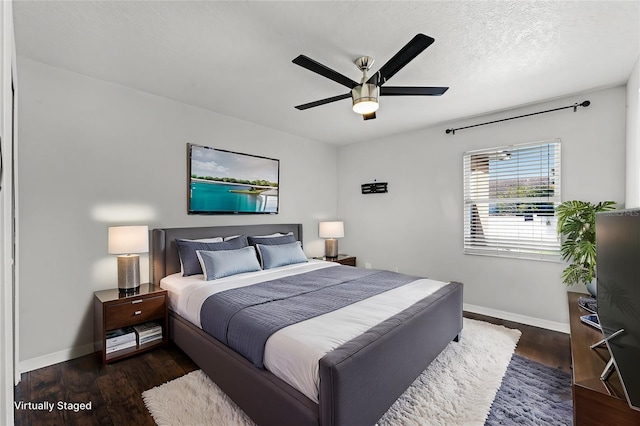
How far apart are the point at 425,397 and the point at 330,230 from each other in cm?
304

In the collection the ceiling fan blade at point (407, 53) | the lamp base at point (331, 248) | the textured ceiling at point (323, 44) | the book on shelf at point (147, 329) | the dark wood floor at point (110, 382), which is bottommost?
the dark wood floor at point (110, 382)

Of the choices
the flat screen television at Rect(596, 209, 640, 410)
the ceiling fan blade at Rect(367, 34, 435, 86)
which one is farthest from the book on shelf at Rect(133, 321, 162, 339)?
the flat screen television at Rect(596, 209, 640, 410)

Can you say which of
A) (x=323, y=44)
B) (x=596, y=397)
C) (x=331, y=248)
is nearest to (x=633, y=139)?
(x=596, y=397)

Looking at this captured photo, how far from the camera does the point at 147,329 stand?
281 centimetres

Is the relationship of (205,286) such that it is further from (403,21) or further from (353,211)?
(353,211)

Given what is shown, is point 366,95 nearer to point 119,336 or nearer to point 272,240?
point 272,240

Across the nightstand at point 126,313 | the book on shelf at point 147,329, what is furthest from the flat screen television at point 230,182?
the book on shelf at point 147,329

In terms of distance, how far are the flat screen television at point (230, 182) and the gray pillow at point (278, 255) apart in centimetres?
72

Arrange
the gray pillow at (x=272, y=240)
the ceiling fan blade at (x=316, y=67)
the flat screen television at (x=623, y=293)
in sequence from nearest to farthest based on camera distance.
Result: the flat screen television at (x=623, y=293) → the ceiling fan blade at (x=316, y=67) → the gray pillow at (x=272, y=240)

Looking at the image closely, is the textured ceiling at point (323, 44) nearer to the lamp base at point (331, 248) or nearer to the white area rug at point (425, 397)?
the lamp base at point (331, 248)

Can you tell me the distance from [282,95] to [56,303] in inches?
117

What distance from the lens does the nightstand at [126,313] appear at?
2.54 m

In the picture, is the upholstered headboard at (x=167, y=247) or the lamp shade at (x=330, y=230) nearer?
the upholstered headboard at (x=167, y=247)

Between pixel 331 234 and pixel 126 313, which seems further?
pixel 331 234
